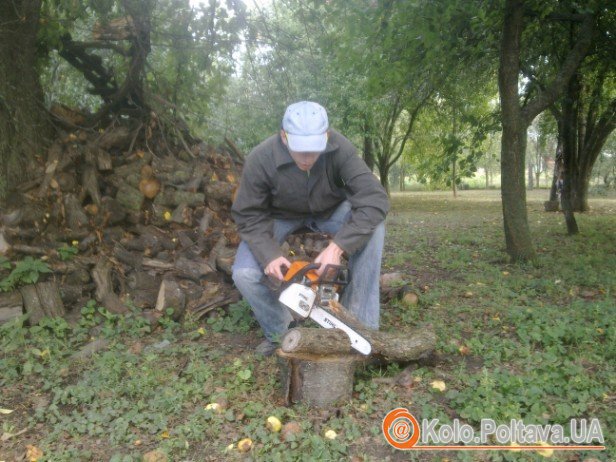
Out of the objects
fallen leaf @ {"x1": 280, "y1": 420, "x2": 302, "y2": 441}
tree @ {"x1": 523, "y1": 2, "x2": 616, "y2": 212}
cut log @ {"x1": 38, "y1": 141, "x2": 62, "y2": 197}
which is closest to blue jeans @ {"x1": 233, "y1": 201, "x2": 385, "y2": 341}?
fallen leaf @ {"x1": 280, "y1": 420, "x2": 302, "y2": 441}

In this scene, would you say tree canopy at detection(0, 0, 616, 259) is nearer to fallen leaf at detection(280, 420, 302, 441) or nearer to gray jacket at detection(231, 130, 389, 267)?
gray jacket at detection(231, 130, 389, 267)

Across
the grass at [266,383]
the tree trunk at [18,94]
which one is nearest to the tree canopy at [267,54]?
the tree trunk at [18,94]

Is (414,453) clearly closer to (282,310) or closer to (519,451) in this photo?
(519,451)

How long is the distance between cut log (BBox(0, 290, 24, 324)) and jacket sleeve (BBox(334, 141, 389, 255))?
294 centimetres

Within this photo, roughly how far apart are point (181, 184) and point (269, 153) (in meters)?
2.60

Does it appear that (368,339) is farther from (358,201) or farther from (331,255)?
(358,201)

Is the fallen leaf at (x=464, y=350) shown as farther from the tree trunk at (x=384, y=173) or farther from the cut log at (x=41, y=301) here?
the tree trunk at (x=384, y=173)

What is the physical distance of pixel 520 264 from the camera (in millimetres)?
6793

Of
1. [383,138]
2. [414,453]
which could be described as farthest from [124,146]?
[383,138]

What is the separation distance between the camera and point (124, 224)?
18.1 ft

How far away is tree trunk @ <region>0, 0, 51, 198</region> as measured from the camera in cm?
481

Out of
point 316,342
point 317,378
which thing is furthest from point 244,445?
point 316,342

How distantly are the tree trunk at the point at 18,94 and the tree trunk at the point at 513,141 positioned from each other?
5574mm

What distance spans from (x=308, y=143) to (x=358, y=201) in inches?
23.7
